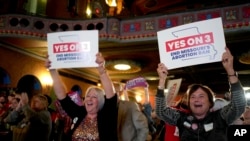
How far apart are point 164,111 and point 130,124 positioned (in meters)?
1.07

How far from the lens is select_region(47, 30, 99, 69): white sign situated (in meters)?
3.06

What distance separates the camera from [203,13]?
1008 cm

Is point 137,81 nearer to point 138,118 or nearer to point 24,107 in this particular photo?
point 138,118

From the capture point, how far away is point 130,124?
3516 millimetres

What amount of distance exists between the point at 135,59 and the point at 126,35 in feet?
7.40

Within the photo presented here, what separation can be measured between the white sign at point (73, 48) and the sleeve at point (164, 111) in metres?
0.85

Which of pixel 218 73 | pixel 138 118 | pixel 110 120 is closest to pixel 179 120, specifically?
pixel 110 120

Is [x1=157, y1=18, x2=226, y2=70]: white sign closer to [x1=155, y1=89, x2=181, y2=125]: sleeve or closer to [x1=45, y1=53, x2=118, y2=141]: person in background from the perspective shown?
[x1=155, y1=89, x2=181, y2=125]: sleeve

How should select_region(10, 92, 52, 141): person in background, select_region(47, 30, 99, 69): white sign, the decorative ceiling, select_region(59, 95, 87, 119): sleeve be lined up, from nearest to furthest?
select_region(59, 95, 87, 119): sleeve < select_region(47, 30, 99, 69): white sign < select_region(10, 92, 52, 141): person in background < the decorative ceiling

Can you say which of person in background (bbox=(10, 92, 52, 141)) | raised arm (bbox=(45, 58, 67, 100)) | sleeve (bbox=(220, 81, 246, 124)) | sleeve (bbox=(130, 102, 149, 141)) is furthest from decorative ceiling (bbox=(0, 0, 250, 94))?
sleeve (bbox=(220, 81, 246, 124))

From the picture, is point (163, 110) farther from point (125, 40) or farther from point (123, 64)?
point (123, 64)

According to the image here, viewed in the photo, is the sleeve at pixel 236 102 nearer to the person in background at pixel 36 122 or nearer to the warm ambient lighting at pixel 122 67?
the person in background at pixel 36 122

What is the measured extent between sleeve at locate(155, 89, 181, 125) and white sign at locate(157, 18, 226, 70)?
382mm

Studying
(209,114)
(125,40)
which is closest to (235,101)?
(209,114)
